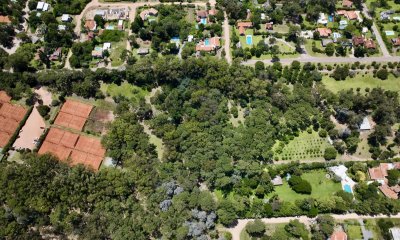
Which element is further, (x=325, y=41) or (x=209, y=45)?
(x=325, y=41)

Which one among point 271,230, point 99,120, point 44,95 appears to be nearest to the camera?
point 271,230

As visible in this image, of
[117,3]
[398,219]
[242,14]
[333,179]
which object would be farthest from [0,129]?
[398,219]

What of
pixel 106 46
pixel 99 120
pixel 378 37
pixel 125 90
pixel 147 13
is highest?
pixel 378 37

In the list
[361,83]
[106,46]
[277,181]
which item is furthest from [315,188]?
[106,46]

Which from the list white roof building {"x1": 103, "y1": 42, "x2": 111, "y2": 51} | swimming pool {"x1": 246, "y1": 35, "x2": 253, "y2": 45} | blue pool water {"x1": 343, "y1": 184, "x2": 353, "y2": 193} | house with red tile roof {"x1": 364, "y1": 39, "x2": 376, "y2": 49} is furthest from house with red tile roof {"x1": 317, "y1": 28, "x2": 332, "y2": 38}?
white roof building {"x1": 103, "y1": 42, "x2": 111, "y2": 51}

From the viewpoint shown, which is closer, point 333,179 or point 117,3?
point 333,179

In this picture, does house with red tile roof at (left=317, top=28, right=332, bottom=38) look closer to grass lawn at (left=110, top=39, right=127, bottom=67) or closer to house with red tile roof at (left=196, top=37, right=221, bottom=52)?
house with red tile roof at (left=196, top=37, right=221, bottom=52)

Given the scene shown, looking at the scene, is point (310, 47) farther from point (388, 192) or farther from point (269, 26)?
point (388, 192)

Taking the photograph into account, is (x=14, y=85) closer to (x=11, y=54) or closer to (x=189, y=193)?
(x=11, y=54)
